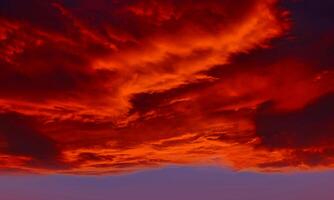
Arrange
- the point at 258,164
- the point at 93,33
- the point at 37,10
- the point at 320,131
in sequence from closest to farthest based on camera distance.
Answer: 1. the point at 37,10
2. the point at 93,33
3. the point at 320,131
4. the point at 258,164

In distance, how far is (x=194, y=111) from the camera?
11.2 metres

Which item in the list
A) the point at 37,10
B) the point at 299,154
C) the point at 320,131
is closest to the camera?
the point at 37,10

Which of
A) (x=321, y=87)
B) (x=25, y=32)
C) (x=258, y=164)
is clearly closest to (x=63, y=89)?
(x=25, y=32)

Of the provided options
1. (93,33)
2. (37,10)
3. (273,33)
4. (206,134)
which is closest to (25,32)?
(37,10)

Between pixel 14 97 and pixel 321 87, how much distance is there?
782 centimetres

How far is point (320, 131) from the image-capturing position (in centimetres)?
1209

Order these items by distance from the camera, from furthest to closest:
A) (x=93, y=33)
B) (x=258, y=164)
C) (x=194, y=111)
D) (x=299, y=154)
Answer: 1. (x=258, y=164)
2. (x=299, y=154)
3. (x=194, y=111)
4. (x=93, y=33)

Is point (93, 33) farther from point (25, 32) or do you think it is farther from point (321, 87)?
point (321, 87)

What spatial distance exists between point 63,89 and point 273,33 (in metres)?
5.19

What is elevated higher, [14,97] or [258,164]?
[14,97]

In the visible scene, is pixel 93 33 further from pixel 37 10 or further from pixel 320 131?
pixel 320 131

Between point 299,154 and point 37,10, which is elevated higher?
point 37,10

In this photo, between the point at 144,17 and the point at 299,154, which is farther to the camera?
the point at 299,154

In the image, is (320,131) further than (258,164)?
No
